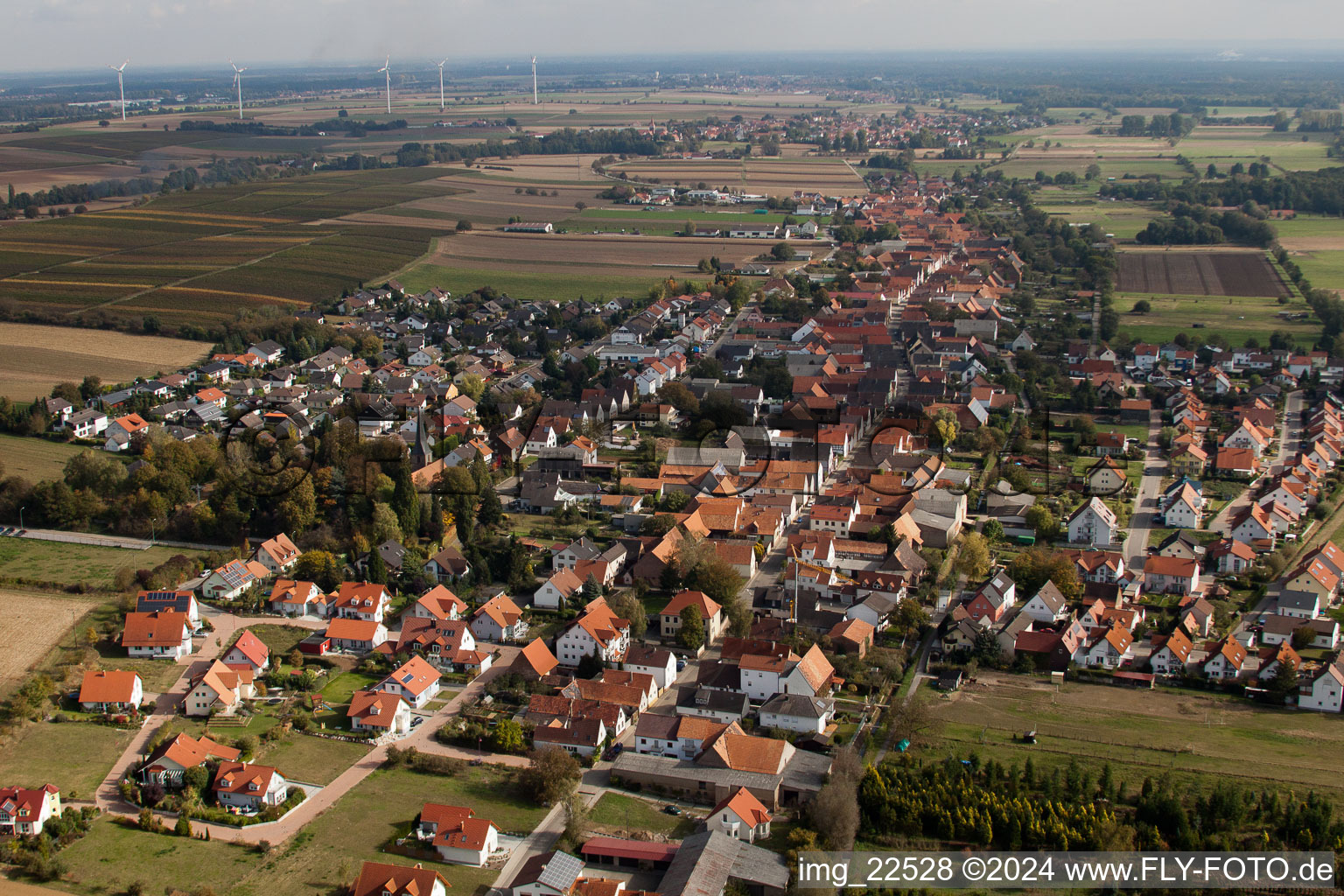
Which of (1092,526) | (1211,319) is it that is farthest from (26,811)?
(1211,319)

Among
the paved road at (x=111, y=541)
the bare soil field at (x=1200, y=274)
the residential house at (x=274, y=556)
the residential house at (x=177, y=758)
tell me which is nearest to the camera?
the residential house at (x=177, y=758)

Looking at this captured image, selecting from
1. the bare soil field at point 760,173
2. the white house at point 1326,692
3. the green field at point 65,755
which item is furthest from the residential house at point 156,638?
the bare soil field at point 760,173

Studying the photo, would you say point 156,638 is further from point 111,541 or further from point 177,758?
point 111,541

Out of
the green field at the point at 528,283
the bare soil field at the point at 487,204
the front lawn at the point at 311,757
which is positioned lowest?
the front lawn at the point at 311,757

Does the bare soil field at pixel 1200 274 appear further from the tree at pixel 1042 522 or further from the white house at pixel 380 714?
the white house at pixel 380 714

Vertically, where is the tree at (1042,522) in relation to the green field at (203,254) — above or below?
below

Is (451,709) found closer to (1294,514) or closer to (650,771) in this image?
(650,771)
